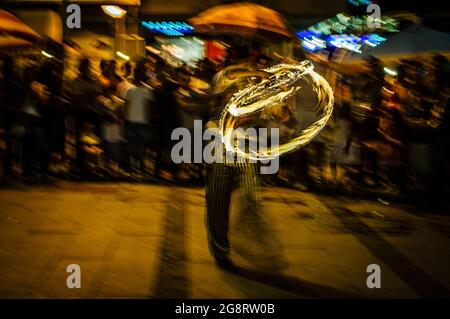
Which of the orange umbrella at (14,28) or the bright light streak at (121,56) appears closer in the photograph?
the orange umbrella at (14,28)

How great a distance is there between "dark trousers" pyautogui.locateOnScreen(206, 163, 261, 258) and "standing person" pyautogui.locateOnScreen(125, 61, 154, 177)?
3.82 m

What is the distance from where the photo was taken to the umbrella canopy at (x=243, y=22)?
8.33 metres

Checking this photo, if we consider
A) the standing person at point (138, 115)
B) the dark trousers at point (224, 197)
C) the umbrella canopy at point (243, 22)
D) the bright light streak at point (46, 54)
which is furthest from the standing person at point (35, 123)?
the dark trousers at point (224, 197)

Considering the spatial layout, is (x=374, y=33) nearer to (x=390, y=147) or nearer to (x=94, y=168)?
(x=390, y=147)

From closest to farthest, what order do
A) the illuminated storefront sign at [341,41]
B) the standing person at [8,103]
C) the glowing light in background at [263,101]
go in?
the glowing light in background at [263,101] → the standing person at [8,103] → the illuminated storefront sign at [341,41]

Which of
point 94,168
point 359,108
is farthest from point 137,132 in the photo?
point 359,108

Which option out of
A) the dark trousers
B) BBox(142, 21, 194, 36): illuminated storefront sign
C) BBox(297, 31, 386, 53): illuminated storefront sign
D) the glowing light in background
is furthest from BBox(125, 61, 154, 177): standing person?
BBox(142, 21, 194, 36): illuminated storefront sign

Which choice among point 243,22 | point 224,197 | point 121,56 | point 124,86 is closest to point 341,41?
point 121,56

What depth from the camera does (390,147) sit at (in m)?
8.33

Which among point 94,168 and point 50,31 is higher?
point 50,31

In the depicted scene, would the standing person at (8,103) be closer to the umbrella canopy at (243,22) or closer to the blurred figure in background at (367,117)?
the umbrella canopy at (243,22)

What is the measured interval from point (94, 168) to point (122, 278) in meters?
4.41

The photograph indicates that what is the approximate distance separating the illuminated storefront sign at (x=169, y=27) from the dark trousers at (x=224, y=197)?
9.54 m

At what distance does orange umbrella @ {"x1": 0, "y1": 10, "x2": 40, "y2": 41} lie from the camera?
6.88m
